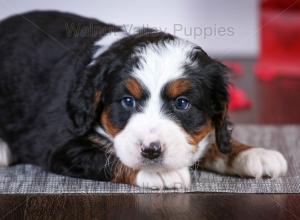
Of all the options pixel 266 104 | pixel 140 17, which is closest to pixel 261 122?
pixel 266 104

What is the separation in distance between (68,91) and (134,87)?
2.01 ft

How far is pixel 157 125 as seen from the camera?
3.28m

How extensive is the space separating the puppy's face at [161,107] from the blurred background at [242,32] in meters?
0.61

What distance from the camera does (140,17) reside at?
5.03 meters

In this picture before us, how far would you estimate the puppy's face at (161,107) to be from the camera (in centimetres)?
326

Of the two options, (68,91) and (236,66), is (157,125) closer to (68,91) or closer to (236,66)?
(68,91)

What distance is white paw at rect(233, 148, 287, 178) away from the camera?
3.68m

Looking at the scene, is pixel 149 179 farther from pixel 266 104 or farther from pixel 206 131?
pixel 266 104

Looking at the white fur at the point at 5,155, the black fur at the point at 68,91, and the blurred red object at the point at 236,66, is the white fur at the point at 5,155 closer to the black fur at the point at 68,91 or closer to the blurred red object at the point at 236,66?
the black fur at the point at 68,91

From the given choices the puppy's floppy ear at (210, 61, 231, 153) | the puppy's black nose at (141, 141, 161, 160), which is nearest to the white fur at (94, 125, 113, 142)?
the puppy's black nose at (141, 141, 161, 160)

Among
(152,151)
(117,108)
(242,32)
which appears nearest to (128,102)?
(117,108)

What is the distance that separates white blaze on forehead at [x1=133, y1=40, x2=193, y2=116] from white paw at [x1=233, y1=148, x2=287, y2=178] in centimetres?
63

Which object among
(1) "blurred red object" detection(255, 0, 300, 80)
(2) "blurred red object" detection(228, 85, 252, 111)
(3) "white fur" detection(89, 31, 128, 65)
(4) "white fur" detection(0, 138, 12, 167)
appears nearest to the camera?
(3) "white fur" detection(89, 31, 128, 65)

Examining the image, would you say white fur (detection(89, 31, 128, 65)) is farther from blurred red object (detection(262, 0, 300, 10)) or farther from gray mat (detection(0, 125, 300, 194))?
blurred red object (detection(262, 0, 300, 10))
